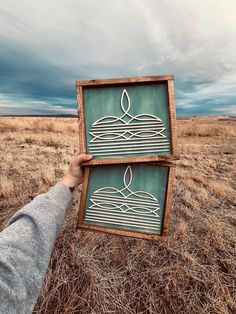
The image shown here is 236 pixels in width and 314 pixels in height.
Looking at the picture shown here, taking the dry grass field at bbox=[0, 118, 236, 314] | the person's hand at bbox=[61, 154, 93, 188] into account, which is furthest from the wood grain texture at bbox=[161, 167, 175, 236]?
the dry grass field at bbox=[0, 118, 236, 314]

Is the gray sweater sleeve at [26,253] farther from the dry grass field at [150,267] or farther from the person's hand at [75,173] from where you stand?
the dry grass field at [150,267]

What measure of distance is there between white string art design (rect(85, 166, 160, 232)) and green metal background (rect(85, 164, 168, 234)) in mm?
18

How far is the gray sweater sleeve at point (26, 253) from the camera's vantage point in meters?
0.74

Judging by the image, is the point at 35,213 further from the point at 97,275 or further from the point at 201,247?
the point at 201,247

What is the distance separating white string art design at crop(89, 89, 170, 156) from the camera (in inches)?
51.7

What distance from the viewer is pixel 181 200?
3.42 metres

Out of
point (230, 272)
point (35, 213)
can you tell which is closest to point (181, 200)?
point (230, 272)

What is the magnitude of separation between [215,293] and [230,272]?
285mm

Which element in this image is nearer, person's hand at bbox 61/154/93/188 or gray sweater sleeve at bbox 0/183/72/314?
gray sweater sleeve at bbox 0/183/72/314

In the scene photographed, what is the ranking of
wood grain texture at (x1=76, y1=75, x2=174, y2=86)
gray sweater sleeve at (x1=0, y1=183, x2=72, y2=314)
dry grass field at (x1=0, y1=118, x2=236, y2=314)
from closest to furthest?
gray sweater sleeve at (x1=0, y1=183, x2=72, y2=314)
wood grain texture at (x1=76, y1=75, x2=174, y2=86)
dry grass field at (x1=0, y1=118, x2=236, y2=314)

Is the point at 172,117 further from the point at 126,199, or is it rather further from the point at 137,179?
the point at 126,199

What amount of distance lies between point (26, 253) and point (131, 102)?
34.8 inches

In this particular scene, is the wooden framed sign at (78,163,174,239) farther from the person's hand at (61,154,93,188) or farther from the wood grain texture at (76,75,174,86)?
the wood grain texture at (76,75,174,86)

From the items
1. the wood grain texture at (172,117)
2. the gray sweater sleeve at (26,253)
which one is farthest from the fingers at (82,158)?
the wood grain texture at (172,117)
